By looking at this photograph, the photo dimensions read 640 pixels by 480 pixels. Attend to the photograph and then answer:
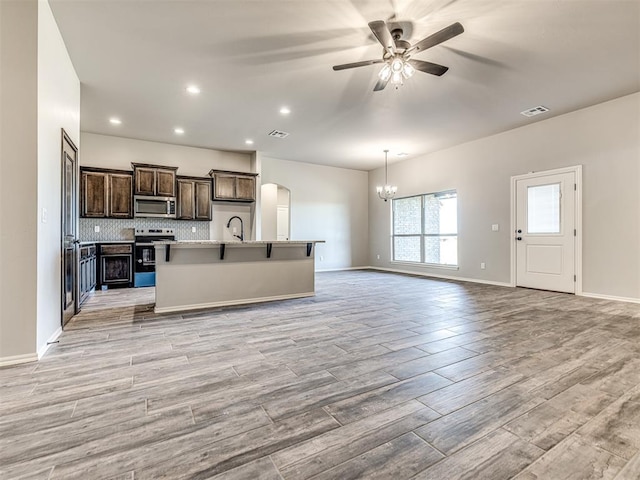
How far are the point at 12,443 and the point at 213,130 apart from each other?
5.37 m

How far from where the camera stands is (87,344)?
2.81 m

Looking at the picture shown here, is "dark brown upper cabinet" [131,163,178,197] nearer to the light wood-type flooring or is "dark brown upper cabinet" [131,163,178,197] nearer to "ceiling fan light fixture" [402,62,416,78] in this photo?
the light wood-type flooring

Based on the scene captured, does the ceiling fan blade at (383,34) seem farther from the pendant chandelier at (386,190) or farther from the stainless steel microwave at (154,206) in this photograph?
the stainless steel microwave at (154,206)

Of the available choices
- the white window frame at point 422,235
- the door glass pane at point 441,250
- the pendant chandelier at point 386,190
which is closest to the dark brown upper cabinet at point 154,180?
the pendant chandelier at point 386,190

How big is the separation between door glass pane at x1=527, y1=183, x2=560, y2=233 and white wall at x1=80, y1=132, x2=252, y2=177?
5937 millimetres

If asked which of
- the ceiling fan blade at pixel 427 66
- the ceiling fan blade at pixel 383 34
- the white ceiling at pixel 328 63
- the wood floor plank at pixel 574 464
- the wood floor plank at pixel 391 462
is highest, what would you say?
the white ceiling at pixel 328 63

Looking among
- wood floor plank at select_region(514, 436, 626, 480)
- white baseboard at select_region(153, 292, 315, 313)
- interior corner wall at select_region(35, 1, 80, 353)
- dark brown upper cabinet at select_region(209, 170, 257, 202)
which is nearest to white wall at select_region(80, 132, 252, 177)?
dark brown upper cabinet at select_region(209, 170, 257, 202)

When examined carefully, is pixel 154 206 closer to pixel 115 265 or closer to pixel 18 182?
pixel 115 265

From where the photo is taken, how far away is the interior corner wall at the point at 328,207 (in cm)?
821

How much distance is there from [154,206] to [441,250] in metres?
6.40

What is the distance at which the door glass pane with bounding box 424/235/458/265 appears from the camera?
716 centimetres

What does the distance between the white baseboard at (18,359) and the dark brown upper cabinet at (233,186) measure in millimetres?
4770

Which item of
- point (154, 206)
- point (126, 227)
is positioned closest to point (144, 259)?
point (126, 227)

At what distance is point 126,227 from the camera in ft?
20.7
